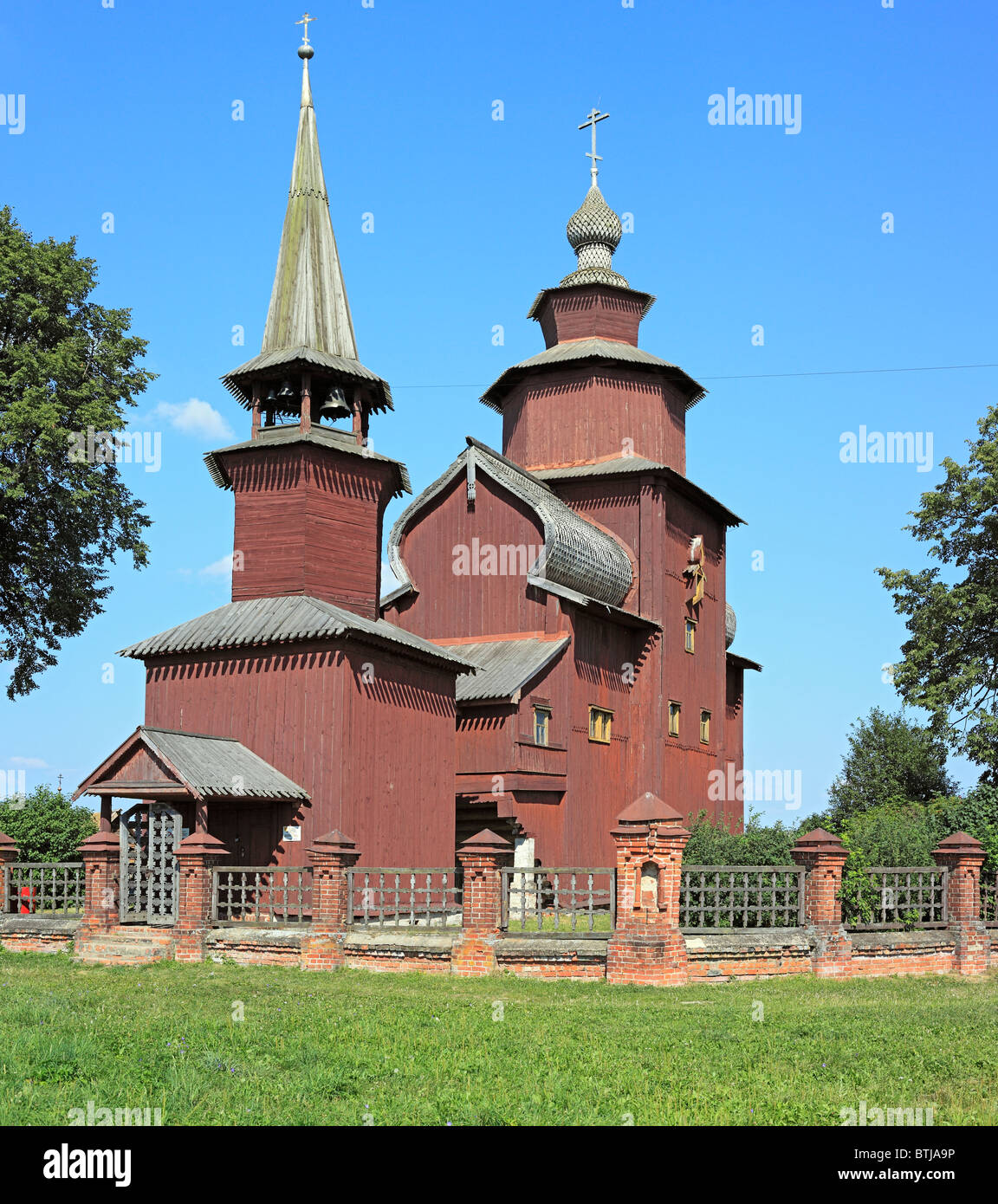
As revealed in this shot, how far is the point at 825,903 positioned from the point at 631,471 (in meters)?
17.7

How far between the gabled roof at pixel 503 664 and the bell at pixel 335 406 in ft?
21.6

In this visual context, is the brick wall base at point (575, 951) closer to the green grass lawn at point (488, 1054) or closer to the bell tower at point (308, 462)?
the green grass lawn at point (488, 1054)

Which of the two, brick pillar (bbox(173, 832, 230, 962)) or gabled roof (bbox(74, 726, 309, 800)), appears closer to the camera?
brick pillar (bbox(173, 832, 230, 962))

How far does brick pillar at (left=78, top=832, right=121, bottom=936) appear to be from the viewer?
20.1 m

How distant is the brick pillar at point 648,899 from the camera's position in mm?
16141

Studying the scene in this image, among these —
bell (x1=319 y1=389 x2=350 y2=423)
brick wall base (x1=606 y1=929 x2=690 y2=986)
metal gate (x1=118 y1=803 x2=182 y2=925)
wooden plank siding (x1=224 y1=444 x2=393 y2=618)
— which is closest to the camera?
brick wall base (x1=606 y1=929 x2=690 y2=986)

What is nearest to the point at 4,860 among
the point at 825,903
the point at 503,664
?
the point at 503,664

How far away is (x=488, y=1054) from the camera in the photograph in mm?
10609

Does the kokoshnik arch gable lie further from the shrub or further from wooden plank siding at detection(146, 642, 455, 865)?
the shrub

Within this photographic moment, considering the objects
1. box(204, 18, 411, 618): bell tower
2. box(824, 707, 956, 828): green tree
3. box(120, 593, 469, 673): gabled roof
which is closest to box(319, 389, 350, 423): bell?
box(204, 18, 411, 618): bell tower

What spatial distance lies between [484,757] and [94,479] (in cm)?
1318

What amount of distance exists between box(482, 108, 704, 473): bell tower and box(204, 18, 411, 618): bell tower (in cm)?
865

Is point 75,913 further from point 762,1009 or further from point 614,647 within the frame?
point 614,647

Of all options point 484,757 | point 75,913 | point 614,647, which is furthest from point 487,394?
point 75,913
